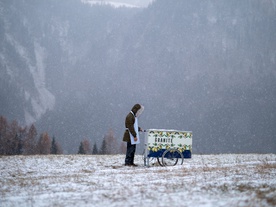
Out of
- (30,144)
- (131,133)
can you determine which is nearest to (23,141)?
(30,144)

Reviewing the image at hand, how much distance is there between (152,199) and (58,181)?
460cm

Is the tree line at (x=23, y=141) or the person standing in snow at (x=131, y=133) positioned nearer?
the person standing in snow at (x=131, y=133)

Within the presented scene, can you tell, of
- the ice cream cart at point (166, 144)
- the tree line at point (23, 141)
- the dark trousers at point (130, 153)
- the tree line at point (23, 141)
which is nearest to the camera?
the ice cream cart at point (166, 144)

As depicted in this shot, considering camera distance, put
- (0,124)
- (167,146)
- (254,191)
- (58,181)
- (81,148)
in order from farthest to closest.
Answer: (0,124) → (81,148) → (167,146) → (58,181) → (254,191)

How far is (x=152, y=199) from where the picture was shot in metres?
7.72

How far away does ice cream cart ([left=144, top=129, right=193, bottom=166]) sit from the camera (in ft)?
54.0

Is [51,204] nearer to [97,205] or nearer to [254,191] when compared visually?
[97,205]

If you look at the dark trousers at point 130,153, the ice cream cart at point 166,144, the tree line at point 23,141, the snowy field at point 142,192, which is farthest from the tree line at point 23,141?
the snowy field at point 142,192

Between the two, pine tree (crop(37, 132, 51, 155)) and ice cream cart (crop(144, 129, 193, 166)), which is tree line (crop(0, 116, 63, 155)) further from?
ice cream cart (crop(144, 129, 193, 166))

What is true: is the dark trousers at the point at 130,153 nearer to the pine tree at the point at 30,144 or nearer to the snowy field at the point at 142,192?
the snowy field at the point at 142,192

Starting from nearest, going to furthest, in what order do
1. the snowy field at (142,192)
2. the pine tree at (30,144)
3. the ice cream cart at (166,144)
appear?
the snowy field at (142,192)
the ice cream cart at (166,144)
the pine tree at (30,144)

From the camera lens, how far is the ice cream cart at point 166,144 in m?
16.5

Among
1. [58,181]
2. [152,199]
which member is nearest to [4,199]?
[58,181]

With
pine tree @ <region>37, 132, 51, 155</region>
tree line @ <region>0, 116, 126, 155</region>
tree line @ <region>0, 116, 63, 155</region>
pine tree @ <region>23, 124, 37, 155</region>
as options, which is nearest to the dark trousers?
tree line @ <region>0, 116, 126, 155</region>
